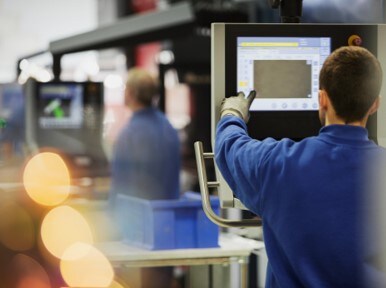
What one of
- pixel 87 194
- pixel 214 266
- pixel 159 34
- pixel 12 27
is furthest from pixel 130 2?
pixel 214 266

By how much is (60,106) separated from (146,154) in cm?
145

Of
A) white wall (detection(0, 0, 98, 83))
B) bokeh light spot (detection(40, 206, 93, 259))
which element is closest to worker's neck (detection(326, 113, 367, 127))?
bokeh light spot (detection(40, 206, 93, 259))

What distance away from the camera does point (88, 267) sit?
3754 millimetres

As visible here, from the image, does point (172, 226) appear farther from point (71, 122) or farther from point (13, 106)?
point (13, 106)

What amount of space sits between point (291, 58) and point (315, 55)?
0.30ft

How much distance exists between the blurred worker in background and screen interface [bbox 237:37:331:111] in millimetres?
2205

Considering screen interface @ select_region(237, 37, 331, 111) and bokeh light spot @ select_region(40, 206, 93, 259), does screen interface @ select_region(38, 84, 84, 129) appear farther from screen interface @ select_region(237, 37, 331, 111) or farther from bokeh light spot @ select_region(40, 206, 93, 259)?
screen interface @ select_region(237, 37, 331, 111)

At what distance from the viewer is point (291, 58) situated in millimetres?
3047

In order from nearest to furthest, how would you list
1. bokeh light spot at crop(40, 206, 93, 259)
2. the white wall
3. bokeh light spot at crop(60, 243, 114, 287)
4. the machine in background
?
the machine in background → bokeh light spot at crop(40, 206, 93, 259) → bokeh light spot at crop(60, 243, 114, 287) → the white wall

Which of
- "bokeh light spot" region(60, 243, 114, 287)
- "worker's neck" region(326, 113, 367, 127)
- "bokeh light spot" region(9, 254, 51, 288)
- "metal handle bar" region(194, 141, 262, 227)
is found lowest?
"bokeh light spot" region(60, 243, 114, 287)

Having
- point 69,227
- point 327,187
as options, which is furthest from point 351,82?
point 69,227

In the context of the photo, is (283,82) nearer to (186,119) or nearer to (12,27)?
(186,119)

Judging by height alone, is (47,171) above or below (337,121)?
below

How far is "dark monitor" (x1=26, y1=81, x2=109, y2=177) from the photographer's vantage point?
21.0ft
